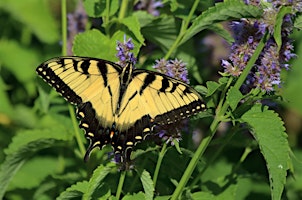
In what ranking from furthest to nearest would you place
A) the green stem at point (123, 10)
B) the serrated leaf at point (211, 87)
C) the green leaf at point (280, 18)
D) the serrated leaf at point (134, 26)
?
the green stem at point (123, 10), the serrated leaf at point (134, 26), the serrated leaf at point (211, 87), the green leaf at point (280, 18)

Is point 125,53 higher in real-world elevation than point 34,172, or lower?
higher

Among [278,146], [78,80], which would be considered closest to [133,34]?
[78,80]

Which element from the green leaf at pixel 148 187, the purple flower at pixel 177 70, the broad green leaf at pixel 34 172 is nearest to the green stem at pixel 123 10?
the purple flower at pixel 177 70

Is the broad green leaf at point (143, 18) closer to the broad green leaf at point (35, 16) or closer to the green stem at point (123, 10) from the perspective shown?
the green stem at point (123, 10)

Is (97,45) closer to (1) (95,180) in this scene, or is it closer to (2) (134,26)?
(2) (134,26)

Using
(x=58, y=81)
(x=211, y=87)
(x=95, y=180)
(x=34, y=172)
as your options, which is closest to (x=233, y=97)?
(x=211, y=87)

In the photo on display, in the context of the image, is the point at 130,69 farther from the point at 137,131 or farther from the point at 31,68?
the point at 31,68

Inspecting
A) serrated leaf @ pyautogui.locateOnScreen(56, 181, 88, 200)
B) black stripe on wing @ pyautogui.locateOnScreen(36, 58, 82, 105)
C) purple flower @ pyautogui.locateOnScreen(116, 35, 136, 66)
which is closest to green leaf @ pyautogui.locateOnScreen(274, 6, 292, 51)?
purple flower @ pyautogui.locateOnScreen(116, 35, 136, 66)
